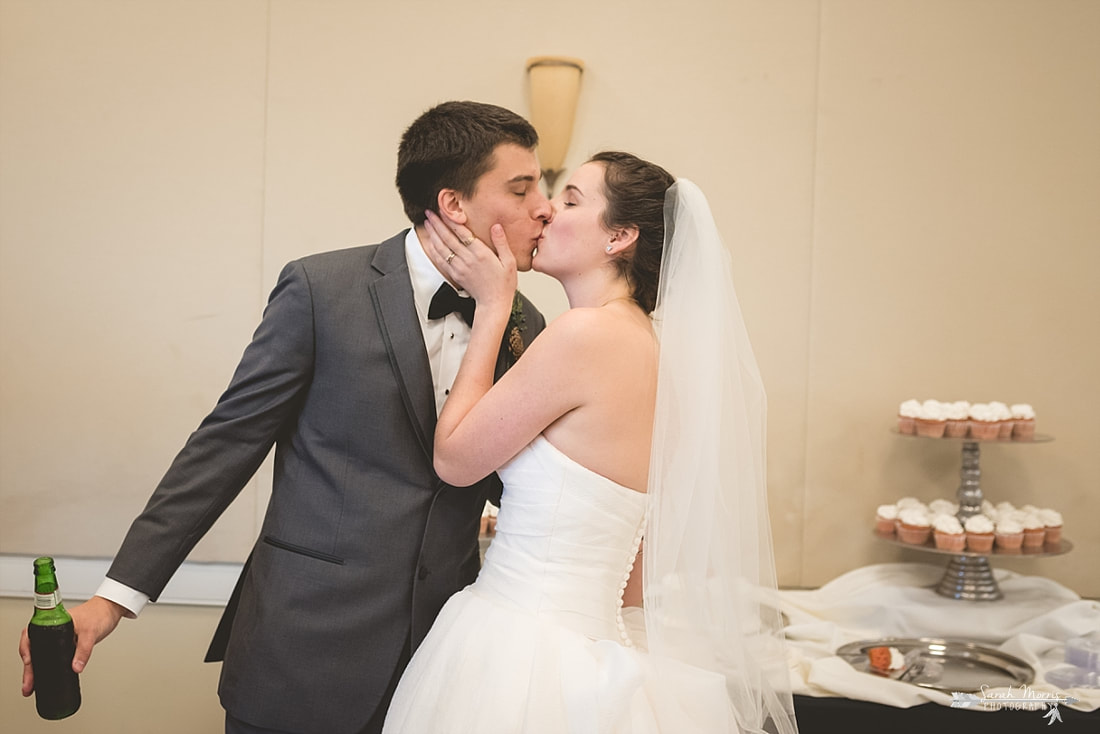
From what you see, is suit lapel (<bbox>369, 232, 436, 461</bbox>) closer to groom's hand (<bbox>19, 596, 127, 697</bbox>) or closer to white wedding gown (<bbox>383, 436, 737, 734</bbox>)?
white wedding gown (<bbox>383, 436, 737, 734</bbox>)

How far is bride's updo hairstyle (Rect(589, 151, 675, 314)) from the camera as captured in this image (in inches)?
84.5

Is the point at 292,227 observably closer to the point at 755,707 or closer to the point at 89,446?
the point at 89,446

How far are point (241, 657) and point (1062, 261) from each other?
3.25 metres

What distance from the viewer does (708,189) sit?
12.4 ft

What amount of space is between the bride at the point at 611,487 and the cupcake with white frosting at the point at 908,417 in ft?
4.91

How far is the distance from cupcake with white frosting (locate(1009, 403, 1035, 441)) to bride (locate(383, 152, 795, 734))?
168cm

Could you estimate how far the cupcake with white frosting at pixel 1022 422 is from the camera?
3441 millimetres

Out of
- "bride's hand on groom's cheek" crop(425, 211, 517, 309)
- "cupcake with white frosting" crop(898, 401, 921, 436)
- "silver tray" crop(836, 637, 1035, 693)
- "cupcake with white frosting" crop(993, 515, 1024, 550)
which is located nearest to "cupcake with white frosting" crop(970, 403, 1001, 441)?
"cupcake with white frosting" crop(898, 401, 921, 436)

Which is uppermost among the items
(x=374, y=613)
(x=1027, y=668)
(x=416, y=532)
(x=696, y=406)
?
(x=696, y=406)

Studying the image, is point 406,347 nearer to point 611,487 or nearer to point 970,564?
point 611,487

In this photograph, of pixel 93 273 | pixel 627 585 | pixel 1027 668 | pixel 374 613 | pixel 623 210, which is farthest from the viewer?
pixel 93 273

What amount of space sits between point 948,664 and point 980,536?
1.43 ft

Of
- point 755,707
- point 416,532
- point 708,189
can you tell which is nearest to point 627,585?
point 755,707

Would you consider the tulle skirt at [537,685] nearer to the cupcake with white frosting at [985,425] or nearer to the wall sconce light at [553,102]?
the cupcake with white frosting at [985,425]
